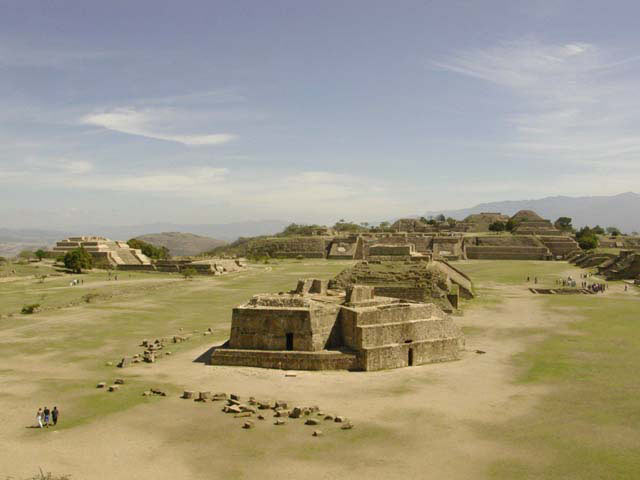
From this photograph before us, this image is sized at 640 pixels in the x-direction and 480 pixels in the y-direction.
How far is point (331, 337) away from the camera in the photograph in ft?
60.3

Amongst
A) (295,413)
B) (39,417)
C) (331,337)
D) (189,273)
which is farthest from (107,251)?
(295,413)

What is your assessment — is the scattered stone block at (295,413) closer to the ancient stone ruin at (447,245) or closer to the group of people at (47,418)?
the group of people at (47,418)

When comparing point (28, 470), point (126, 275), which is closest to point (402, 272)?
point (28, 470)

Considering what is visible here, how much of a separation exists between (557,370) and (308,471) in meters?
10.3

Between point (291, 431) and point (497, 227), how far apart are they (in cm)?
8399

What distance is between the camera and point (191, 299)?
34438mm

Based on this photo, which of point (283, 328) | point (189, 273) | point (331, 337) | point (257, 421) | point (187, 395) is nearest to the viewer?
point (257, 421)

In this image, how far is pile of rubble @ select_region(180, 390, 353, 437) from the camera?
1257 centimetres

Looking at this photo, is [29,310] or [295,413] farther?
[29,310]

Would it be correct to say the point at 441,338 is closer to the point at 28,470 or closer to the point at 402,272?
the point at 402,272

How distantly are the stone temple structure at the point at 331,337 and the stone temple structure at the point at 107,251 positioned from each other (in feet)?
142

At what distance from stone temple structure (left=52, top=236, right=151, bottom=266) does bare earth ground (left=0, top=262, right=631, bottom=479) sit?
37428 mm

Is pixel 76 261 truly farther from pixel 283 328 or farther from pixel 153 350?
pixel 283 328

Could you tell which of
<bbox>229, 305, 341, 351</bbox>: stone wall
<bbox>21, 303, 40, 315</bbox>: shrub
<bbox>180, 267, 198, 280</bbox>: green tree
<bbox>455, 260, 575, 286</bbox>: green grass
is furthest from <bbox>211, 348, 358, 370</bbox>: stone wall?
<bbox>180, 267, 198, 280</bbox>: green tree
